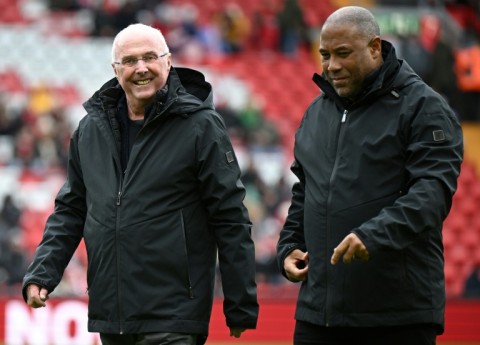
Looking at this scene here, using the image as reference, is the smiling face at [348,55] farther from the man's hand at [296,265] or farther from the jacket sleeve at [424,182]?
the man's hand at [296,265]

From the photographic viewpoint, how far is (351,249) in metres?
4.27

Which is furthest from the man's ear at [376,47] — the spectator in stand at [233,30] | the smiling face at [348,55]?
the spectator in stand at [233,30]

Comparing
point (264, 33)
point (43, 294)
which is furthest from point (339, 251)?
point (264, 33)

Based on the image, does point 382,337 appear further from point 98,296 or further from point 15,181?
point 15,181

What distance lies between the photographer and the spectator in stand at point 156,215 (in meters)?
4.79

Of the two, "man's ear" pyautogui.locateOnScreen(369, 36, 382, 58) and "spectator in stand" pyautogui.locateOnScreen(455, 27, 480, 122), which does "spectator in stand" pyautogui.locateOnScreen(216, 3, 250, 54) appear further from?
"man's ear" pyautogui.locateOnScreen(369, 36, 382, 58)

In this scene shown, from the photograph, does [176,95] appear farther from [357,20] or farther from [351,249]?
[351,249]

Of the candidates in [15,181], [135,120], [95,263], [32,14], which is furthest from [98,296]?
[32,14]

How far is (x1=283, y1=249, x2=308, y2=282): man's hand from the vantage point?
4.77 m

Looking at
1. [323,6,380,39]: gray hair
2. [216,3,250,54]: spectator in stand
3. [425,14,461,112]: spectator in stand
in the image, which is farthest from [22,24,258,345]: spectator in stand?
[216,3,250,54]: spectator in stand

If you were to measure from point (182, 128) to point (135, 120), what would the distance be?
215 mm

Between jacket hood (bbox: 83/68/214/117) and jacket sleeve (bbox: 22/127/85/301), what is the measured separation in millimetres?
214

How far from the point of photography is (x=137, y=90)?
16.1ft

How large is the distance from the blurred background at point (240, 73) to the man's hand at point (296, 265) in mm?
9018
